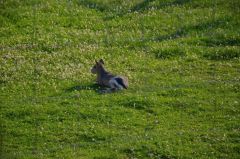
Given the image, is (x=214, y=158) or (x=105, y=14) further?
(x=105, y=14)

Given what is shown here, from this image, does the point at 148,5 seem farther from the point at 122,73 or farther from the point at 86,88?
the point at 86,88

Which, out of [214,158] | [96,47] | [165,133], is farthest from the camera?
[96,47]

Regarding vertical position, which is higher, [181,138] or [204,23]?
[204,23]

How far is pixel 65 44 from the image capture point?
28.0m

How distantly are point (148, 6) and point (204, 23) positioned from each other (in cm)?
356

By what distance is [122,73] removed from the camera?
25.0 meters

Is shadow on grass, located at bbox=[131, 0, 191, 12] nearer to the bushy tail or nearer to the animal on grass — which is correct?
the animal on grass

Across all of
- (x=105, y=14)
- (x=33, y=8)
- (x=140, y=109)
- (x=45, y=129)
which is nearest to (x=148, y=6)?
(x=105, y=14)

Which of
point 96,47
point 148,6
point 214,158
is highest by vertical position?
point 148,6

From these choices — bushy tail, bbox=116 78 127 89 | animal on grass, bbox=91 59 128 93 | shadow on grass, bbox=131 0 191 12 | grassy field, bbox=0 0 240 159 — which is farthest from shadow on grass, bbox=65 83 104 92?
shadow on grass, bbox=131 0 191 12

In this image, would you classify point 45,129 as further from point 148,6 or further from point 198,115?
point 148,6

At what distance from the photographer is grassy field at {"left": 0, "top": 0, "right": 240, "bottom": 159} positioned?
19.5 meters

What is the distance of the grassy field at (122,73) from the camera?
63.9ft

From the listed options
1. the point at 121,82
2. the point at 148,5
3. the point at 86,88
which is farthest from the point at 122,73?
the point at 148,5
